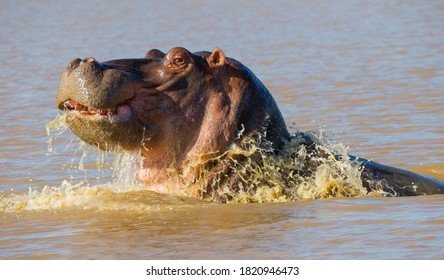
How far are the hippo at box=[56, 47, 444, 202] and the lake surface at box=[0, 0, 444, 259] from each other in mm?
223

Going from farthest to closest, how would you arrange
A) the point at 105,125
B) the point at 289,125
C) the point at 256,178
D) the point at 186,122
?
the point at 289,125 → the point at 256,178 → the point at 186,122 → the point at 105,125

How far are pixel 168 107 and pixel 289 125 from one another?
502cm

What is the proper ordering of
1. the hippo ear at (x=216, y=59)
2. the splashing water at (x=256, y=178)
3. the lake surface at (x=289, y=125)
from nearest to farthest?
the lake surface at (x=289, y=125)
the splashing water at (x=256, y=178)
the hippo ear at (x=216, y=59)

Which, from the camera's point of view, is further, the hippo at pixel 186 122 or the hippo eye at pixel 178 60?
the hippo eye at pixel 178 60

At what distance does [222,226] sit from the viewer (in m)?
7.59

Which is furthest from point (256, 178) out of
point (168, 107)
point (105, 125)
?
point (105, 125)

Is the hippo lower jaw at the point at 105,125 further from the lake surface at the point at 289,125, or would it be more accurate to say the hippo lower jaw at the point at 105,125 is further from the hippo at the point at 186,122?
the lake surface at the point at 289,125

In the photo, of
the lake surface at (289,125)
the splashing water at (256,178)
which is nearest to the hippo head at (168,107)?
the splashing water at (256,178)

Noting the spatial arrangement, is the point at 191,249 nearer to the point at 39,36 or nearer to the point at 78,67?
the point at 78,67

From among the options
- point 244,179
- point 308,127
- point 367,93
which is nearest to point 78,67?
point 244,179

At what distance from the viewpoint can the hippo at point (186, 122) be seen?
7.61 meters

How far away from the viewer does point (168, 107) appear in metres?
7.88

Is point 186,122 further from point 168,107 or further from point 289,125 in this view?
point 289,125

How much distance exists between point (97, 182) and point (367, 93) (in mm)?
5608
